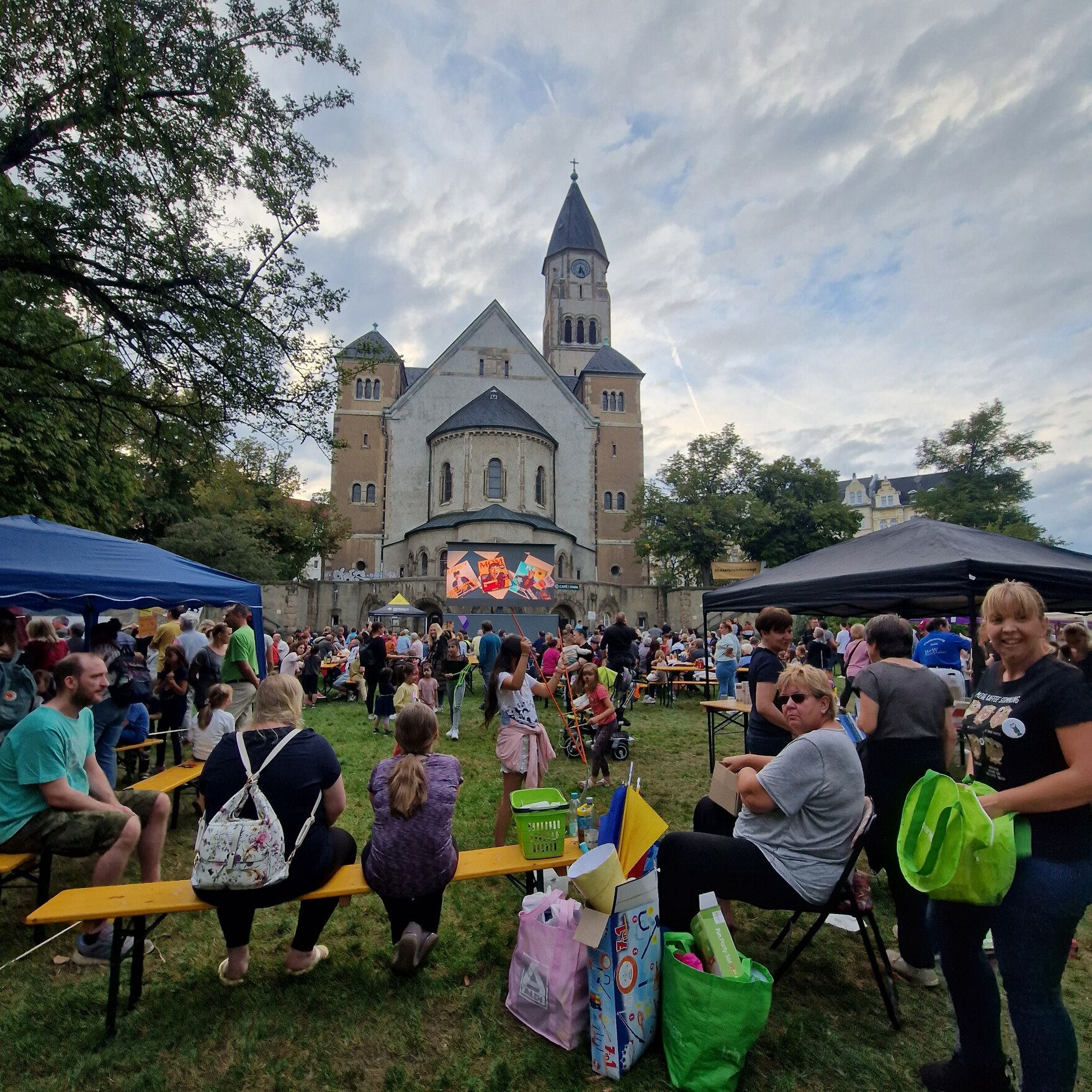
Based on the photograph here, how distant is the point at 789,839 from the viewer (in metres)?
2.84

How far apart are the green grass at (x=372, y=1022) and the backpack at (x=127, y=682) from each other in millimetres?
1502

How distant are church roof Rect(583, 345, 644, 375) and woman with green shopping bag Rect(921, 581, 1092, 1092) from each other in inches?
1779

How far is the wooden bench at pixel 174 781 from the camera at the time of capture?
4867 mm

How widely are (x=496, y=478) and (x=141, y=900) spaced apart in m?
35.0

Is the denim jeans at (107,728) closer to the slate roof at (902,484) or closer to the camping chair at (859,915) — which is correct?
the camping chair at (859,915)

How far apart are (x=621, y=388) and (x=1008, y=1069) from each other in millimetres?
45457

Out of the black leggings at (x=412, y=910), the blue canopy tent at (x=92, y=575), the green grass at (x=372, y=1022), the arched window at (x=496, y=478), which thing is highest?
the arched window at (x=496, y=478)

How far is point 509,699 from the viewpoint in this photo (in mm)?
4707

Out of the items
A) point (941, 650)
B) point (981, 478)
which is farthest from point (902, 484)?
point (941, 650)

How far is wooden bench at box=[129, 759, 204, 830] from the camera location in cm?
487

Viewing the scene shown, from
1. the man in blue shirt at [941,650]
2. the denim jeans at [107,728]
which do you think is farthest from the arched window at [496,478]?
the denim jeans at [107,728]

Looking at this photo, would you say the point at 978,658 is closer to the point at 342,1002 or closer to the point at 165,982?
the point at 342,1002

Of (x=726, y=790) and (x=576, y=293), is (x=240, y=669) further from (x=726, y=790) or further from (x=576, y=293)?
(x=576, y=293)

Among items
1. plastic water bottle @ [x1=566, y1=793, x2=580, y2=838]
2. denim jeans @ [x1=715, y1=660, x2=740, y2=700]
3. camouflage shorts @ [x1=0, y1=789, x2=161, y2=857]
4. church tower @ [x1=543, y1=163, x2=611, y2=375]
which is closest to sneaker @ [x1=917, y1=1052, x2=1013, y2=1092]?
plastic water bottle @ [x1=566, y1=793, x2=580, y2=838]
